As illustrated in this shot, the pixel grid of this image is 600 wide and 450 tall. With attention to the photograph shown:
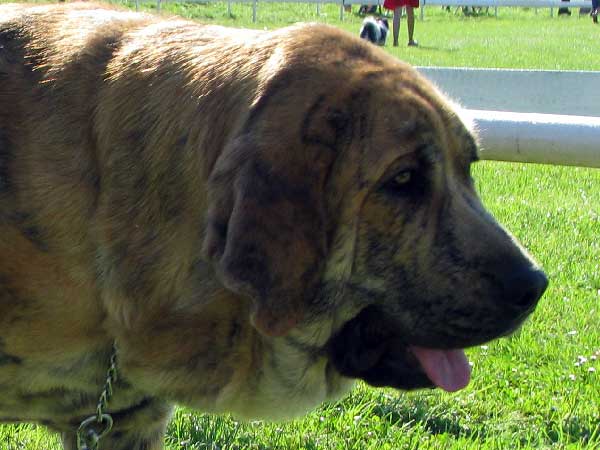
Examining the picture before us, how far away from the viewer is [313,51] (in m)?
2.66

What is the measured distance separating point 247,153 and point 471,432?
6.56 ft

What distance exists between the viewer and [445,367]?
2947 millimetres

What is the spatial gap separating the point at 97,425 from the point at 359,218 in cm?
121

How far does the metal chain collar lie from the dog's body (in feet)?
0.21

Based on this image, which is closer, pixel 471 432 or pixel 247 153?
pixel 247 153

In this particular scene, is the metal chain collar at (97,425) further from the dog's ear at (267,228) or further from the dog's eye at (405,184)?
the dog's eye at (405,184)

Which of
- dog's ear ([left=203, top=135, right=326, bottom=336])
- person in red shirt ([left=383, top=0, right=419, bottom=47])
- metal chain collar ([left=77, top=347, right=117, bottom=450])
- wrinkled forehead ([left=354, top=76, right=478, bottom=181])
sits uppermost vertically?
wrinkled forehead ([left=354, top=76, right=478, bottom=181])

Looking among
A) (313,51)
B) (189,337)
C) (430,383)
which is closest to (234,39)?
(313,51)

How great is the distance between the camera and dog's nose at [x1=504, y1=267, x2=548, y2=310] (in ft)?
8.74

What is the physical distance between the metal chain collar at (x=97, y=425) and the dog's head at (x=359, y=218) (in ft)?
2.30

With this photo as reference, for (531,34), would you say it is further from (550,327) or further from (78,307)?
(78,307)

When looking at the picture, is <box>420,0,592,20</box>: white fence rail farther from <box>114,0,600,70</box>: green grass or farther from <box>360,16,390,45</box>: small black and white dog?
<box>360,16,390,45</box>: small black and white dog

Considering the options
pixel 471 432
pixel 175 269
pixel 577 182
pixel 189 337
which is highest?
pixel 175 269

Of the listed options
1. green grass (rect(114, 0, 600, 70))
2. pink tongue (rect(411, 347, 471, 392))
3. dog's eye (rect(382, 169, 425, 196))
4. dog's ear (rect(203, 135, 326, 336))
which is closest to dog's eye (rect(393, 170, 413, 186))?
dog's eye (rect(382, 169, 425, 196))
